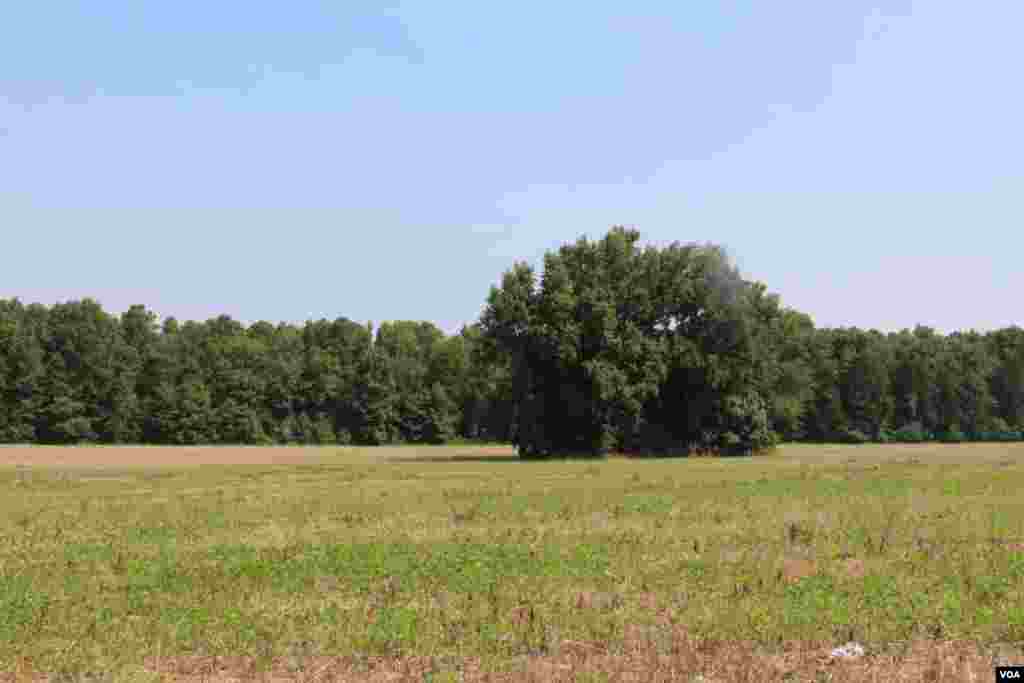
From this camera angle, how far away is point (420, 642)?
429 inches

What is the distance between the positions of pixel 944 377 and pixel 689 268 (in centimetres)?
7354

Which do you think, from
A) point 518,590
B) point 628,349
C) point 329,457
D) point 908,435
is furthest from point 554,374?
point 908,435

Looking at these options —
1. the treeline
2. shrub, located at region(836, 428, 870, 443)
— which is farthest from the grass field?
shrub, located at region(836, 428, 870, 443)

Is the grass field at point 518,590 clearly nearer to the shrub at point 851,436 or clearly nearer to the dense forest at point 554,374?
the dense forest at point 554,374

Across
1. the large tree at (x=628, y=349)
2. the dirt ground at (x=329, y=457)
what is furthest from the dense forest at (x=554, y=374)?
the dirt ground at (x=329, y=457)

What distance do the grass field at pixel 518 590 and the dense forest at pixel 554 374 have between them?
47816 millimetres

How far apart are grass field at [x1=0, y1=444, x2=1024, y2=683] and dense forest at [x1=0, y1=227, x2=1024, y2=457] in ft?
157

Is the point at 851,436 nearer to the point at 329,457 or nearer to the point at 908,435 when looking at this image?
the point at 908,435

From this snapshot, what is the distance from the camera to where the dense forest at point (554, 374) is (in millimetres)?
75875

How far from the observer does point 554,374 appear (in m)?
76.5

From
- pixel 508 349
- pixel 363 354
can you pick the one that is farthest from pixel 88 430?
pixel 508 349

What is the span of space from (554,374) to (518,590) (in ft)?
206

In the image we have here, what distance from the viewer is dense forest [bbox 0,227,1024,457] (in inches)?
2987

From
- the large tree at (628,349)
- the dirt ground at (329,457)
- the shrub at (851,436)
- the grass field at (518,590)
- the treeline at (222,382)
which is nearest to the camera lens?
the grass field at (518,590)
